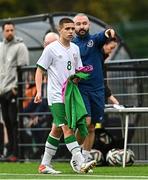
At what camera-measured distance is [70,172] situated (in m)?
16.2

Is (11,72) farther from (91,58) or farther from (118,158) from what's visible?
(91,58)

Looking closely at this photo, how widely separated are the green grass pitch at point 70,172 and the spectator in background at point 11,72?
1821 mm

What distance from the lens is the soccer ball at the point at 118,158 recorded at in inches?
714

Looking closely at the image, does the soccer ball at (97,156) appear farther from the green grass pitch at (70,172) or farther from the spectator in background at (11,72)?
the spectator in background at (11,72)

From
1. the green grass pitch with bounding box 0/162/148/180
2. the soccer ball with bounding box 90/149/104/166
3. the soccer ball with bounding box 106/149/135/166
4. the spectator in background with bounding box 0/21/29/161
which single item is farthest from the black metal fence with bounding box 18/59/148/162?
the green grass pitch with bounding box 0/162/148/180

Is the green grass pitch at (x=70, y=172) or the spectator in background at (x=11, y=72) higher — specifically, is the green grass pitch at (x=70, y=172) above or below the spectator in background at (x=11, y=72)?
below

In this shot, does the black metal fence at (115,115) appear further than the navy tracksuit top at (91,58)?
Yes

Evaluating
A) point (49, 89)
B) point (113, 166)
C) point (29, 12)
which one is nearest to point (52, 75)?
point (49, 89)

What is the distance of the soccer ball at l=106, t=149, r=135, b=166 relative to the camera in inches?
714

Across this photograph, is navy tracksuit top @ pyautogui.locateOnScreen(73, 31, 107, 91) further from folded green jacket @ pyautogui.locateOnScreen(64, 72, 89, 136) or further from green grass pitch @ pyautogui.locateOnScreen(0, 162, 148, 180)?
green grass pitch @ pyautogui.locateOnScreen(0, 162, 148, 180)

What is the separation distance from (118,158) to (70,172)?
6.81 feet

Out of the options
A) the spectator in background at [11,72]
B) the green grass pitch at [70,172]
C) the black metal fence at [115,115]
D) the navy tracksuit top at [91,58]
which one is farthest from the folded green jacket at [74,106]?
the spectator in background at [11,72]

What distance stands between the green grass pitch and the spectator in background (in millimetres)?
1821

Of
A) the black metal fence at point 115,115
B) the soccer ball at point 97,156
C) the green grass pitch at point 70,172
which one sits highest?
the black metal fence at point 115,115
